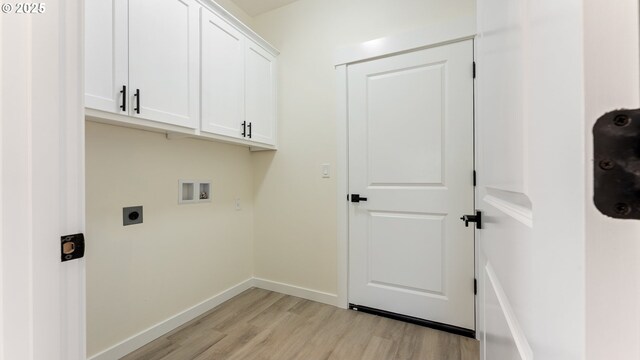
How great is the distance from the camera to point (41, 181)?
655 millimetres

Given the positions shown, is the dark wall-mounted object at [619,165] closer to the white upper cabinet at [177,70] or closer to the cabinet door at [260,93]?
the white upper cabinet at [177,70]

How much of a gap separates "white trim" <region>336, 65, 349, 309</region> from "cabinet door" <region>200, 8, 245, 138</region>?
826 millimetres

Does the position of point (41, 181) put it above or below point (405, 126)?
below

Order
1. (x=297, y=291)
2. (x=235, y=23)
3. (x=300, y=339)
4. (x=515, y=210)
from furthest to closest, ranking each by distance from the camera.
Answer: (x=297, y=291) < (x=235, y=23) < (x=300, y=339) < (x=515, y=210)

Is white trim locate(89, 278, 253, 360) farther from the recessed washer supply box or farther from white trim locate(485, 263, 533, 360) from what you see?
white trim locate(485, 263, 533, 360)

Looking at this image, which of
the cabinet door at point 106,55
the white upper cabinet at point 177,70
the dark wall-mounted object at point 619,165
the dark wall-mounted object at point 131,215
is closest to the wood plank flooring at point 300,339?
the dark wall-mounted object at point 131,215

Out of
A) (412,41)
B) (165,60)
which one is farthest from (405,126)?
(165,60)

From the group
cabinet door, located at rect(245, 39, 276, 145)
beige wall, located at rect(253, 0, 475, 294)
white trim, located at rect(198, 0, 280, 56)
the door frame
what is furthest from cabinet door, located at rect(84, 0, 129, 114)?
the door frame

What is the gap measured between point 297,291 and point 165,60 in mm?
2078

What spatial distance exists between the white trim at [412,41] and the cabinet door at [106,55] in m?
1.50

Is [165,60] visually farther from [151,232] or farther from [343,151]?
[343,151]

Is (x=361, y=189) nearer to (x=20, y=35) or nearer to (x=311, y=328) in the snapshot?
(x=311, y=328)

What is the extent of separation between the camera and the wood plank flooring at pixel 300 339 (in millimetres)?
1592

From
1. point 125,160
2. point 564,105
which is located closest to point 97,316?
point 125,160
